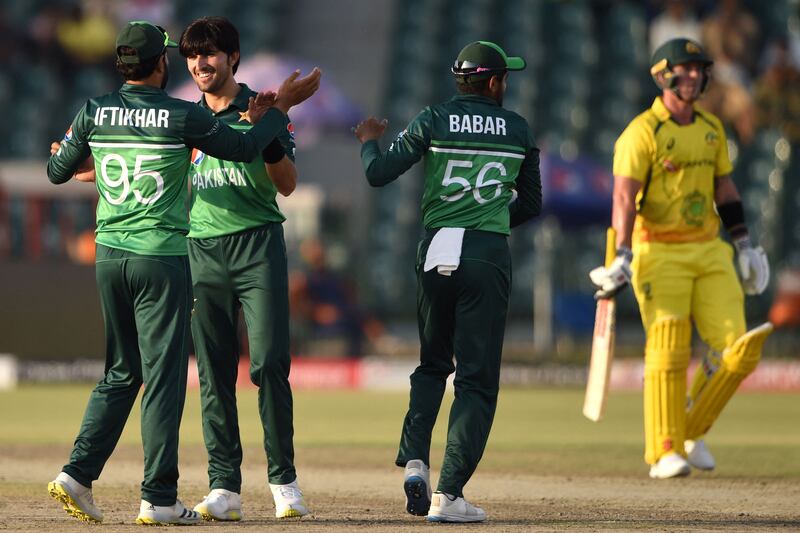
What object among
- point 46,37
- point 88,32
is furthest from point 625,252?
point 46,37

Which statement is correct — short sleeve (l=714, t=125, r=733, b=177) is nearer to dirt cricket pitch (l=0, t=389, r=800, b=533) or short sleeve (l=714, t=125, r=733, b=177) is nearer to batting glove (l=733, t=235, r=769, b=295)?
batting glove (l=733, t=235, r=769, b=295)

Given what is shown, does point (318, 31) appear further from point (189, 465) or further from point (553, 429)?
point (189, 465)

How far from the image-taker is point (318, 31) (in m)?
32.7

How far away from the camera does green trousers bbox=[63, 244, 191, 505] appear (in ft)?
20.9

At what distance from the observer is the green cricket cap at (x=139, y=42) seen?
251 inches

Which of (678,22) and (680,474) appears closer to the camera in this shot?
(680,474)

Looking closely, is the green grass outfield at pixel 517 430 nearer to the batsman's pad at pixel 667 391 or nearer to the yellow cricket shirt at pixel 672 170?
the batsman's pad at pixel 667 391

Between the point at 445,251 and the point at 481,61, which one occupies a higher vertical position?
the point at 481,61

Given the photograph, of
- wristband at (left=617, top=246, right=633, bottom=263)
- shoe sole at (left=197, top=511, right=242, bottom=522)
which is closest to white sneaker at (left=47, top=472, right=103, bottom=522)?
shoe sole at (left=197, top=511, right=242, bottom=522)

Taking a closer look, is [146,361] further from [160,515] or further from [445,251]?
[445,251]

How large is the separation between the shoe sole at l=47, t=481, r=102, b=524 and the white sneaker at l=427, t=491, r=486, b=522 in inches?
54.6

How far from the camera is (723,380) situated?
8.66 m

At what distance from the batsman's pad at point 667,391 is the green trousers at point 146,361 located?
3159 millimetres

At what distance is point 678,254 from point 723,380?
73 centimetres
